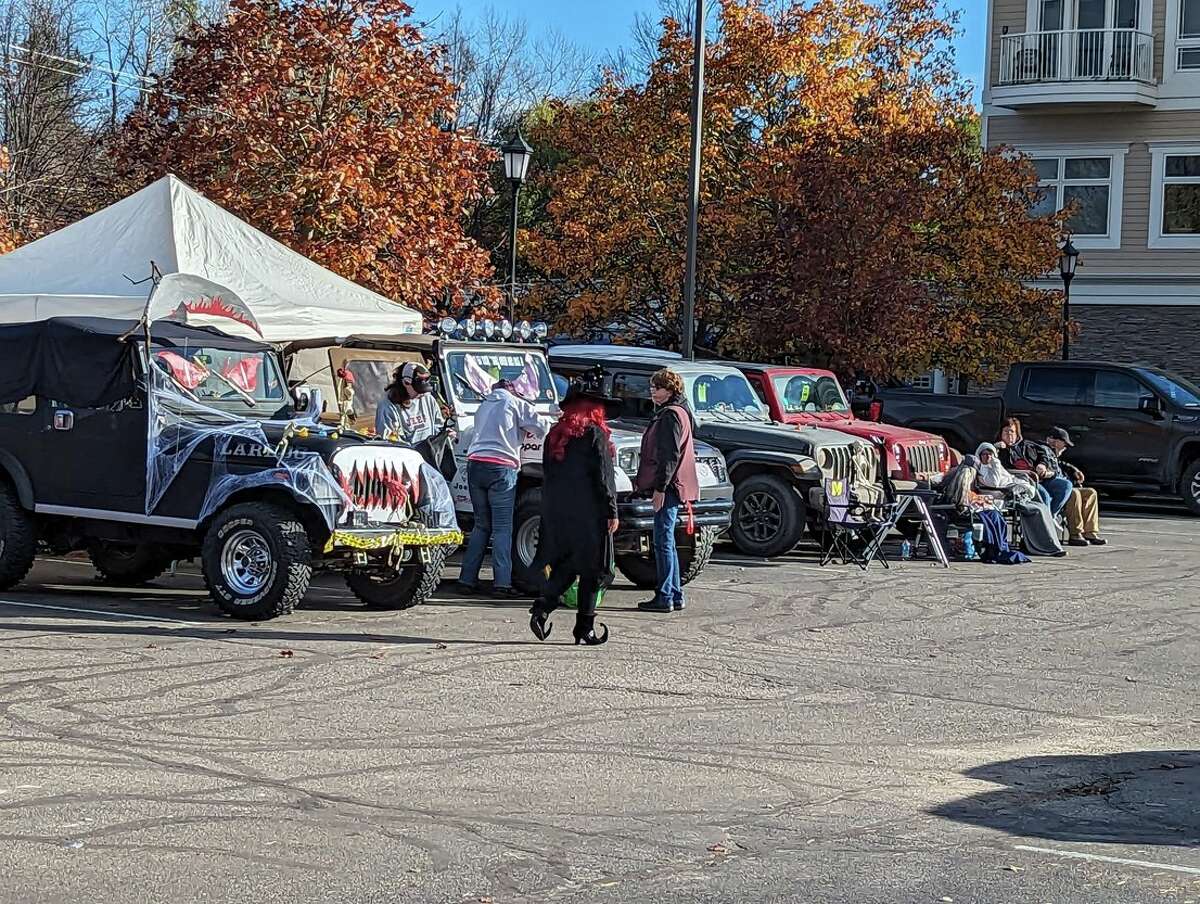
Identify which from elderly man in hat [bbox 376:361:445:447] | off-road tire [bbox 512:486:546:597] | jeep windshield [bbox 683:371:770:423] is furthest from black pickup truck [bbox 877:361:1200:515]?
off-road tire [bbox 512:486:546:597]

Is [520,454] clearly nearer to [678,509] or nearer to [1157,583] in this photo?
[678,509]

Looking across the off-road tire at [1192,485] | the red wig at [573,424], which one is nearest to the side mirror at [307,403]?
the red wig at [573,424]

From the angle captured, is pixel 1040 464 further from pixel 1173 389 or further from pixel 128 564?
pixel 128 564

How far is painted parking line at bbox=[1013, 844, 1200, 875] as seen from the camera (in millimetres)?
6590

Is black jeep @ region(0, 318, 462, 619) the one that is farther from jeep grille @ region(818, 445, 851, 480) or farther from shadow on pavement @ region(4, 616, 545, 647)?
jeep grille @ region(818, 445, 851, 480)

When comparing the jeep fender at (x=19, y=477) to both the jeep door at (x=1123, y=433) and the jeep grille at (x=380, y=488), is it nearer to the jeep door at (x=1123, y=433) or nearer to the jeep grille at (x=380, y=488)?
the jeep grille at (x=380, y=488)

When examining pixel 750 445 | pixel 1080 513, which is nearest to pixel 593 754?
pixel 750 445

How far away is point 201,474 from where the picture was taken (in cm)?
1281

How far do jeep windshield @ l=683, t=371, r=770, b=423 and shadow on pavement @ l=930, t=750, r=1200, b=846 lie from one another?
9879 millimetres

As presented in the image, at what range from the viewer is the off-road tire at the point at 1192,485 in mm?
25188

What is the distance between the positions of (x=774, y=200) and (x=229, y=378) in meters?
17.4

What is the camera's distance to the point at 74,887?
5941 mm

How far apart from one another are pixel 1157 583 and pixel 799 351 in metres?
13.2

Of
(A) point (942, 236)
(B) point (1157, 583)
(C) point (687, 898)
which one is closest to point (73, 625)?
(C) point (687, 898)
